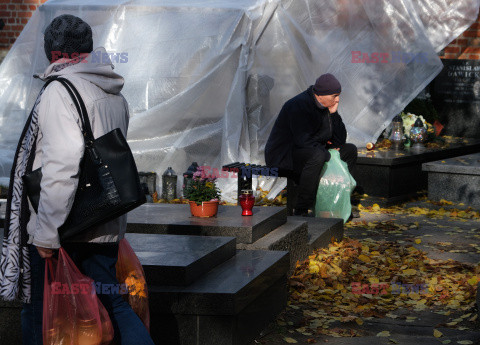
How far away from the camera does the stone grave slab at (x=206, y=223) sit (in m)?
5.52

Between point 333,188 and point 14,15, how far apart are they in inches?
295

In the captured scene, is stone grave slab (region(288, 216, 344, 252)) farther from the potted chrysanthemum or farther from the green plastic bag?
the potted chrysanthemum

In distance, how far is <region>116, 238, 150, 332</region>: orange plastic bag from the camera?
11.9ft

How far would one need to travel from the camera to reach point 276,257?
504 centimetres

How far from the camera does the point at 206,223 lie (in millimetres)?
5602

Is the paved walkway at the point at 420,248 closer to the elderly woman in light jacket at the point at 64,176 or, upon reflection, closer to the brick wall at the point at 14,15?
the elderly woman in light jacket at the point at 64,176

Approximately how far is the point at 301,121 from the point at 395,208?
6.28 feet

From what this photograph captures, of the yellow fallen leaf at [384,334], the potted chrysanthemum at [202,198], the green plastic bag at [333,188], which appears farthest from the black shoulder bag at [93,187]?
the green plastic bag at [333,188]

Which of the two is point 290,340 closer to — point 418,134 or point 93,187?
point 93,187

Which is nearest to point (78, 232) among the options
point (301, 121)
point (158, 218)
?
point (158, 218)

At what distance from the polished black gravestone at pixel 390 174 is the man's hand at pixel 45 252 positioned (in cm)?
611

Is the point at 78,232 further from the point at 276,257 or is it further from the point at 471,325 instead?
the point at 471,325

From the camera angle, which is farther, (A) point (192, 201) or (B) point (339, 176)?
(B) point (339, 176)

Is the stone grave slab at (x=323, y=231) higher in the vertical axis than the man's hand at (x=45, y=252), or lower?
lower
